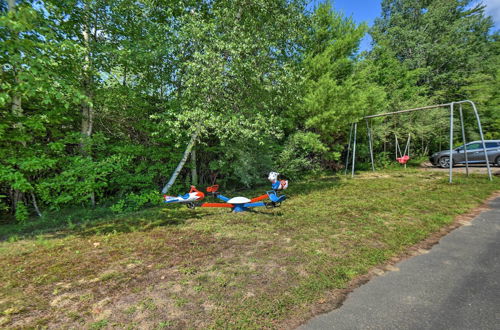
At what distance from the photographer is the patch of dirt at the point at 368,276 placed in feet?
6.53

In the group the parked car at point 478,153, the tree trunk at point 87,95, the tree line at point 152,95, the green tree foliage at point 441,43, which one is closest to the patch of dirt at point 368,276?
the tree line at point 152,95

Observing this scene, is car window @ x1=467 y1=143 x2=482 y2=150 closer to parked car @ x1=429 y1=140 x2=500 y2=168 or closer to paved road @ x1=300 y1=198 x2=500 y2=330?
parked car @ x1=429 y1=140 x2=500 y2=168

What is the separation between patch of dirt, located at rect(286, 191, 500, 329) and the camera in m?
1.99

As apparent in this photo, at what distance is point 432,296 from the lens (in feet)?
7.39

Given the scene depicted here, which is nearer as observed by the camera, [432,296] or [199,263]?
[432,296]

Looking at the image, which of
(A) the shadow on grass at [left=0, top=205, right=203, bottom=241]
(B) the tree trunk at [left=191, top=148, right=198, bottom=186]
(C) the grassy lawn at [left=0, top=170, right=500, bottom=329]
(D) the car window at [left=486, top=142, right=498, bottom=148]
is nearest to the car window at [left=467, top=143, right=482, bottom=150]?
(D) the car window at [left=486, top=142, right=498, bottom=148]

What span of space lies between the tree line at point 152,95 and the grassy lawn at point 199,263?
73.8 inches

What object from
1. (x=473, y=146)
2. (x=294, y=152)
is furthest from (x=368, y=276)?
(x=473, y=146)

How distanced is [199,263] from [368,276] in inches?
84.7

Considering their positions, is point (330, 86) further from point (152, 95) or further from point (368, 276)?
point (368, 276)

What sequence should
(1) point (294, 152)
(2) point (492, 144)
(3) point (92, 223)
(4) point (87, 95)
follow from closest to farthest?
(3) point (92, 223) < (4) point (87, 95) < (1) point (294, 152) < (2) point (492, 144)

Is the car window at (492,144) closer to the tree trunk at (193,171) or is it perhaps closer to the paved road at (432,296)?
the paved road at (432,296)

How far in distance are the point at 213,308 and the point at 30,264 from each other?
2.82 meters

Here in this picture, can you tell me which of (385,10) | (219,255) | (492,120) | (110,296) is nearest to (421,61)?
(492,120)
